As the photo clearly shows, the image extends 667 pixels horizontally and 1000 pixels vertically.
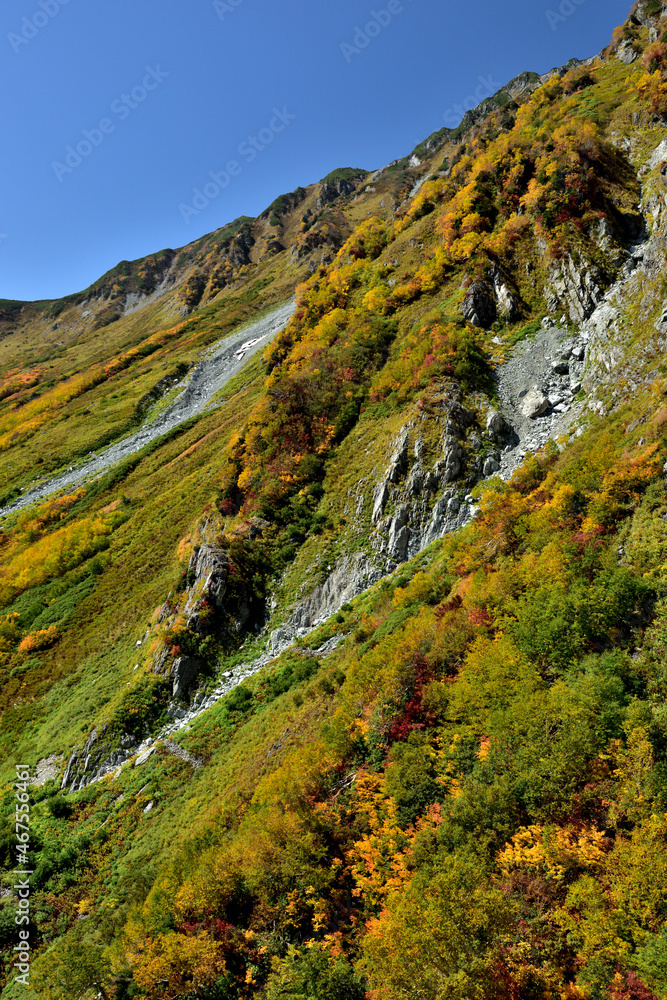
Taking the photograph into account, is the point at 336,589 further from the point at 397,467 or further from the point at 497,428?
the point at 497,428

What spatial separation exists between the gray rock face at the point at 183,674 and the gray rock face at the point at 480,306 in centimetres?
3614

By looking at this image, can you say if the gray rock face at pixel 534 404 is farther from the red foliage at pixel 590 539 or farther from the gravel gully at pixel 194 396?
the gravel gully at pixel 194 396

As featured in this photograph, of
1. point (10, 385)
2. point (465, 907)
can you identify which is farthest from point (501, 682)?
point (10, 385)

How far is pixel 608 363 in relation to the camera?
28.8 meters

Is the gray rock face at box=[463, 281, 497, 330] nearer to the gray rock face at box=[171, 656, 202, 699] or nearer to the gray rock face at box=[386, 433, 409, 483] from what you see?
the gray rock face at box=[386, 433, 409, 483]

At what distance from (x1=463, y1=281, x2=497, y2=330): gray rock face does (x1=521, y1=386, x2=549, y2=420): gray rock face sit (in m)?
10.1

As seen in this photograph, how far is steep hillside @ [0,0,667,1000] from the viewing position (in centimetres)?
1120

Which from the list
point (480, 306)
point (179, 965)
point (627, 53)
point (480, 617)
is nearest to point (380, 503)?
point (480, 617)

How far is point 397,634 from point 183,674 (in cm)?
1669

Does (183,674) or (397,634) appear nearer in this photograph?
(397,634)

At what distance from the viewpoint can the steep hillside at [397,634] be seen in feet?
36.8

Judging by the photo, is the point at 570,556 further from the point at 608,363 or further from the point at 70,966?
the point at 70,966

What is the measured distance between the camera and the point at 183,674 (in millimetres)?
29234

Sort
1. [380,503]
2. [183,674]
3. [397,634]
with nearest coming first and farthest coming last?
[397,634], [183,674], [380,503]
